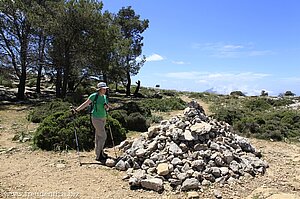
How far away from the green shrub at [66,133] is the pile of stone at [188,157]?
1430 millimetres

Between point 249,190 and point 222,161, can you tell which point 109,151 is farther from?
point 249,190

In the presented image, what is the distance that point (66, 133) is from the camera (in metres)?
9.90

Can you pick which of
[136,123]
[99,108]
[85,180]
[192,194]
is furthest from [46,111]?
[192,194]

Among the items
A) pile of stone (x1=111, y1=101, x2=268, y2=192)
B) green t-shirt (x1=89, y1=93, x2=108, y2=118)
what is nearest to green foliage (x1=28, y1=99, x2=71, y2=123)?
pile of stone (x1=111, y1=101, x2=268, y2=192)

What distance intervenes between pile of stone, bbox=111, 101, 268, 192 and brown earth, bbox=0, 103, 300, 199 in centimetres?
25

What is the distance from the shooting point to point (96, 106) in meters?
8.12

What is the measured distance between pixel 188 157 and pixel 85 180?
253cm

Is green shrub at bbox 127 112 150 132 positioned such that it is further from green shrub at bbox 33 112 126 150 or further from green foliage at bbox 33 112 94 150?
green foliage at bbox 33 112 94 150

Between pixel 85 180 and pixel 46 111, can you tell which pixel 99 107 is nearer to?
pixel 85 180

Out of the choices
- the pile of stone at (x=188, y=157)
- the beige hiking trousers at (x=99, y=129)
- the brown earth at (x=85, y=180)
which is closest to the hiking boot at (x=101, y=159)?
the brown earth at (x=85, y=180)

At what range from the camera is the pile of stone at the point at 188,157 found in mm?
6891

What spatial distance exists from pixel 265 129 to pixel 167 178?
896 centimetres

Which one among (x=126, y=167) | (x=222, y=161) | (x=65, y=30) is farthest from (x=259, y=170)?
(x=65, y=30)

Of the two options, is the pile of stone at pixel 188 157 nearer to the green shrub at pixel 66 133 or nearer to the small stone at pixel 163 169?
the small stone at pixel 163 169
